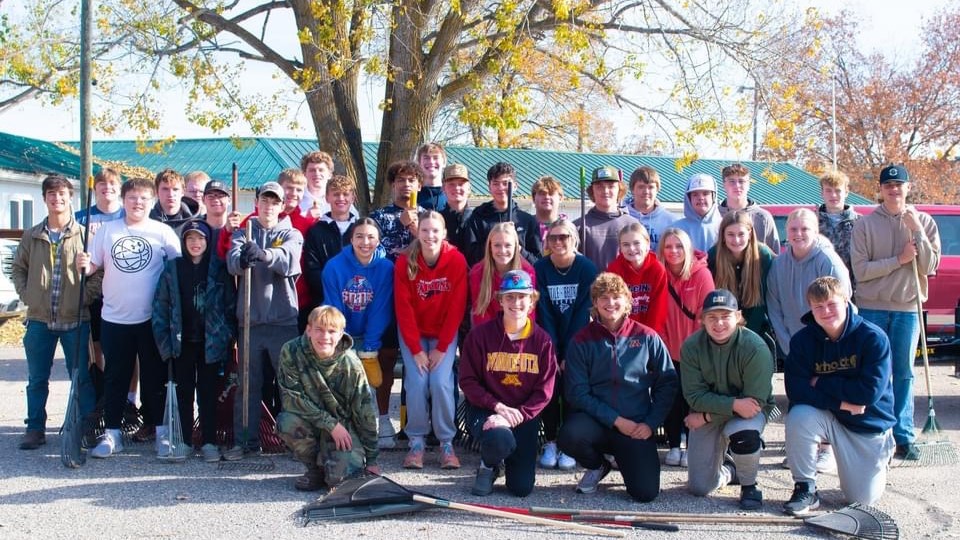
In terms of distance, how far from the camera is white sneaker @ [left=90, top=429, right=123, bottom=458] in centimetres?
623

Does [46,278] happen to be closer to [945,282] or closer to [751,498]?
[751,498]

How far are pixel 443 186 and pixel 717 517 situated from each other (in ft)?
11.2

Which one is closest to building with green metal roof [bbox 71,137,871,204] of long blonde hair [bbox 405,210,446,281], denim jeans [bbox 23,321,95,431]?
denim jeans [bbox 23,321,95,431]

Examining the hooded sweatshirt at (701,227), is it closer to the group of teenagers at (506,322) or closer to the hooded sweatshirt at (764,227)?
the group of teenagers at (506,322)

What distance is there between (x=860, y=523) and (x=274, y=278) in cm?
407

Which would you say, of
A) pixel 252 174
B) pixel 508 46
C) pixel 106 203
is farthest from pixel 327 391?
pixel 252 174

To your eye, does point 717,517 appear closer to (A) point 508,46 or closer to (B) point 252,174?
(A) point 508,46

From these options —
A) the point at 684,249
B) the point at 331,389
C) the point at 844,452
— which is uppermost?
the point at 684,249

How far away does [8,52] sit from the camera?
52.7 feet

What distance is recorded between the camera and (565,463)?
6.05m

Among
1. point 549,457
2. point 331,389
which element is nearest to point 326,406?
point 331,389

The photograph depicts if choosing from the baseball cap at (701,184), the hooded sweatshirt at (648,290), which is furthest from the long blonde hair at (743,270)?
the baseball cap at (701,184)

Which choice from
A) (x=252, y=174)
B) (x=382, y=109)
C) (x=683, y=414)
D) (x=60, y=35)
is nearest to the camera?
(x=683, y=414)

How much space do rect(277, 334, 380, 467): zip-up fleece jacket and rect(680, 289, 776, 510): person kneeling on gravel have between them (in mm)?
2001
